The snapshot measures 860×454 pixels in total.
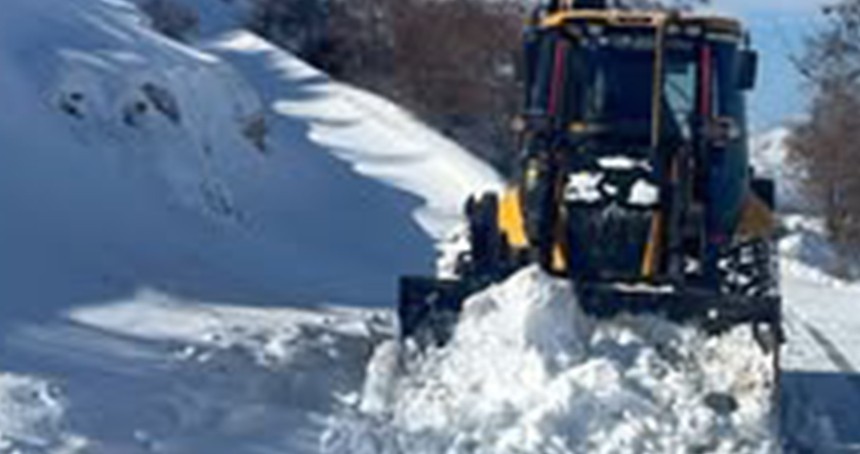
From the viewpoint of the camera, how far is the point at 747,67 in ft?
46.7

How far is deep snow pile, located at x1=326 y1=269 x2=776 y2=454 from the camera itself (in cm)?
1106

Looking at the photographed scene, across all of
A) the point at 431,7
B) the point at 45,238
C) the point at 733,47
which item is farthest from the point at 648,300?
the point at 431,7

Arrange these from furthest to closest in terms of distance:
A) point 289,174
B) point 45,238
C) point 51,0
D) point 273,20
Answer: point 273,20, point 289,174, point 51,0, point 45,238

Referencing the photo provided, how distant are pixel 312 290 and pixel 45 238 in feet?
11.6

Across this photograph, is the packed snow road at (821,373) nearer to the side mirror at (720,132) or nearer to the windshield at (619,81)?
the side mirror at (720,132)

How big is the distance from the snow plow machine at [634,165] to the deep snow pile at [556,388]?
55 cm

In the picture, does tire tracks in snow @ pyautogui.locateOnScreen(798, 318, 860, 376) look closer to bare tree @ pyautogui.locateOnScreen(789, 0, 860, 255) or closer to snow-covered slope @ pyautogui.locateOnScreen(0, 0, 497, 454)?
snow-covered slope @ pyautogui.locateOnScreen(0, 0, 497, 454)

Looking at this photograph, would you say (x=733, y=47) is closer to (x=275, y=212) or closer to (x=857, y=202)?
(x=275, y=212)

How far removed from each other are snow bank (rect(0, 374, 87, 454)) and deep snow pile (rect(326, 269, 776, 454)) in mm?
1416

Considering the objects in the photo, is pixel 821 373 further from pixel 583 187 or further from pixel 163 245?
pixel 163 245

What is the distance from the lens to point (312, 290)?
18.9 meters

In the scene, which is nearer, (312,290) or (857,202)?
(312,290)

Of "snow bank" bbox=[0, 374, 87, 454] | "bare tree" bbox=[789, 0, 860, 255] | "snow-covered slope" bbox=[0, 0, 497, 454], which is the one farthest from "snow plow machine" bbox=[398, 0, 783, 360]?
"bare tree" bbox=[789, 0, 860, 255]

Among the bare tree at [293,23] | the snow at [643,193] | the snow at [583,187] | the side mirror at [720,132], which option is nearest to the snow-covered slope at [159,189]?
the snow at [583,187]
